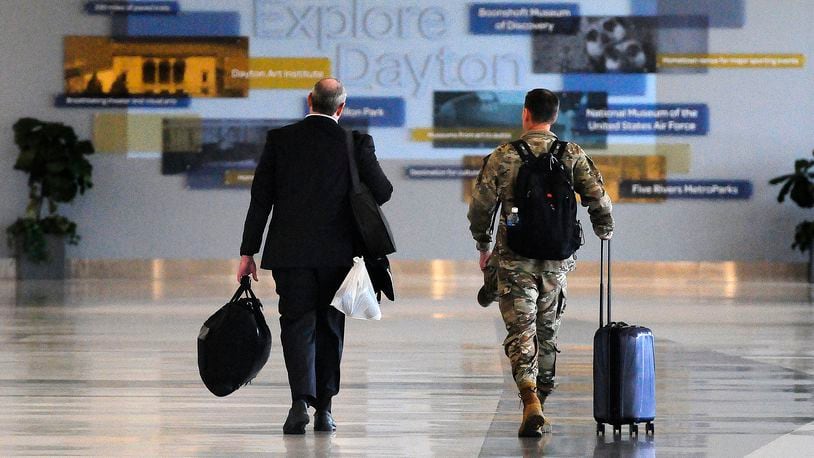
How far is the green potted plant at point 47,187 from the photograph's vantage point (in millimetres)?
17094

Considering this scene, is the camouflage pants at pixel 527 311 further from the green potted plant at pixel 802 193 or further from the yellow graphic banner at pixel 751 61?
the yellow graphic banner at pixel 751 61

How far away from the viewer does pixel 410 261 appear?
17.8m

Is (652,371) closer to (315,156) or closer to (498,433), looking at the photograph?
(498,433)

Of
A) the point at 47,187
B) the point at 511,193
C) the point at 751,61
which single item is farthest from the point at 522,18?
the point at 511,193

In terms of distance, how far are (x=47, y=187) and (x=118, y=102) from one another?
144 centimetres

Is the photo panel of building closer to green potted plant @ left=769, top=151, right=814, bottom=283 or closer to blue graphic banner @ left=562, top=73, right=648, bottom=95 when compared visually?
blue graphic banner @ left=562, top=73, right=648, bottom=95

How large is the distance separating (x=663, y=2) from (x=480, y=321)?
7.36m

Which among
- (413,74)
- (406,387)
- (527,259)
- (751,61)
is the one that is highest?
(751,61)

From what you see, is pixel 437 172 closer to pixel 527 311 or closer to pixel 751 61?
pixel 751 61

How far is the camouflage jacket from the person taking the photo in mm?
5555

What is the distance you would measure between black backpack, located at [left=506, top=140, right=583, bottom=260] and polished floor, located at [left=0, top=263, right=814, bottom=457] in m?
0.71

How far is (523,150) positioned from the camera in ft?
18.3

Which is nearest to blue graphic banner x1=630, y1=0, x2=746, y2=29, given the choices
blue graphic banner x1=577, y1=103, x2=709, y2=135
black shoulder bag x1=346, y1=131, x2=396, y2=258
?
blue graphic banner x1=577, y1=103, x2=709, y2=135

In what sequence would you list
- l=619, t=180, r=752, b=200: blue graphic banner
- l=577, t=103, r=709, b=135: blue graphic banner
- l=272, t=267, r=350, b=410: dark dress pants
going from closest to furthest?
1. l=272, t=267, r=350, b=410: dark dress pants
2. l=577, t=103, r=709, b=135: blue graphic banner
3. l=619, t=180, r=752, b=200: blue graphic banner
